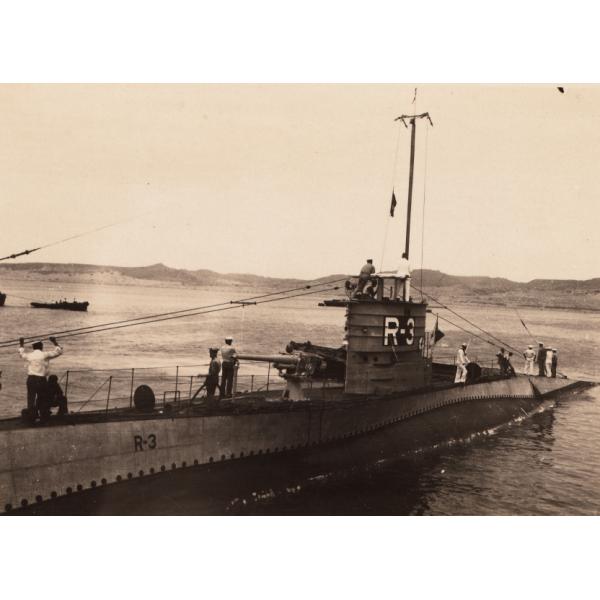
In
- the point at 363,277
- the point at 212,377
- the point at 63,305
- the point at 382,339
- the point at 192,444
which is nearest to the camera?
the point at 192,444

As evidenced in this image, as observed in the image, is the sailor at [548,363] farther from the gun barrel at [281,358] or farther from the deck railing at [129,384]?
the gun barrel at [281,358]

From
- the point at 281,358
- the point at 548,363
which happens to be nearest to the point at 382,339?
the point at 281,358

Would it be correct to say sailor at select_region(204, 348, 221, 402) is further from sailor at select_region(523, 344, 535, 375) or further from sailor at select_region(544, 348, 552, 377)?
sailor at select_region(544, 348, 552, 377)

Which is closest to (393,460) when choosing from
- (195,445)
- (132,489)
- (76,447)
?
(195,445)

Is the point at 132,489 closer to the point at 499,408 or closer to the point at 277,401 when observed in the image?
the point at 277,401

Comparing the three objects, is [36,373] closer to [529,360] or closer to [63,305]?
[529,360]

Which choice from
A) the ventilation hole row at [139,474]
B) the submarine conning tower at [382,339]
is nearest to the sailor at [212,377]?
the ventilation hole row at [139,474]
